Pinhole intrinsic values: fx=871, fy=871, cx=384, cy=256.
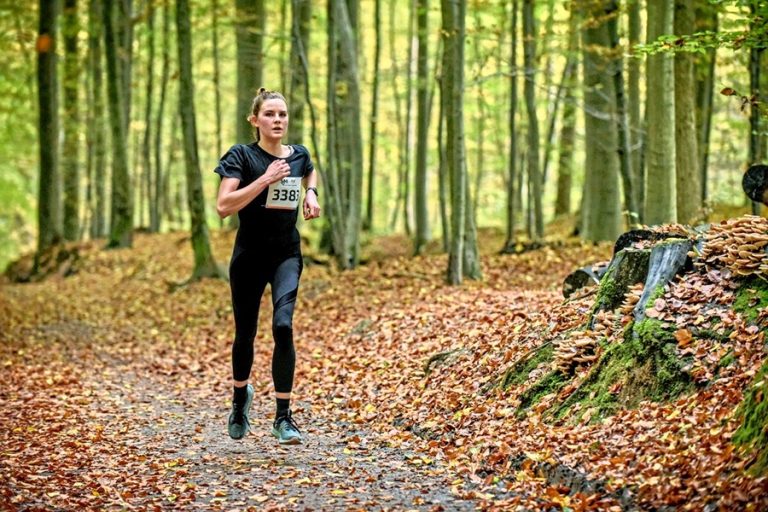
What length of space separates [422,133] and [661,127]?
9.08 metres

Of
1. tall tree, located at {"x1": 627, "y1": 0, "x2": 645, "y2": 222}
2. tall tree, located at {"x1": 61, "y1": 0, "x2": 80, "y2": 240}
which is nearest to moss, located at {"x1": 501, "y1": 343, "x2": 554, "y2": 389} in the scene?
tall tree, located at {"x1": 627, "y1": 0, "x2": 645, "y2": 222}

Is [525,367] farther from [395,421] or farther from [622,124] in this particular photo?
[622,124]

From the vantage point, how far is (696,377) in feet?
18.6

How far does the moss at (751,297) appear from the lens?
580 centimetres

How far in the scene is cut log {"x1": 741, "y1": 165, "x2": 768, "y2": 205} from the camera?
6684 millimetres

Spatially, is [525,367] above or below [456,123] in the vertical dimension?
below

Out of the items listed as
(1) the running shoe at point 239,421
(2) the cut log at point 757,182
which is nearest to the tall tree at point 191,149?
(1) the running shoe at point 239,421

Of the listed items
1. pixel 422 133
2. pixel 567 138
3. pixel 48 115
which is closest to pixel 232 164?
pixel 422 133

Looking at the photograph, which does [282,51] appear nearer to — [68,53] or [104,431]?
[68,53]

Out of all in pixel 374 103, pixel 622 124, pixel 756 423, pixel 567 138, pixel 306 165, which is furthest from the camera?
pixel 567 138

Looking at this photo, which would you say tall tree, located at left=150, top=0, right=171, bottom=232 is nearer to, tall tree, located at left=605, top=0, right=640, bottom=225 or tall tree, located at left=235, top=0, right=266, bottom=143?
tall tree, located at left=235, top=0, right=266, bottom=143

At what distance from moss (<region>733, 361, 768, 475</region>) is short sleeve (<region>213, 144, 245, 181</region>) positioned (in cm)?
378

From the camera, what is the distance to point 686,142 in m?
12.7

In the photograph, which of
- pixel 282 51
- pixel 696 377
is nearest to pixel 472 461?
pixel 696 377
